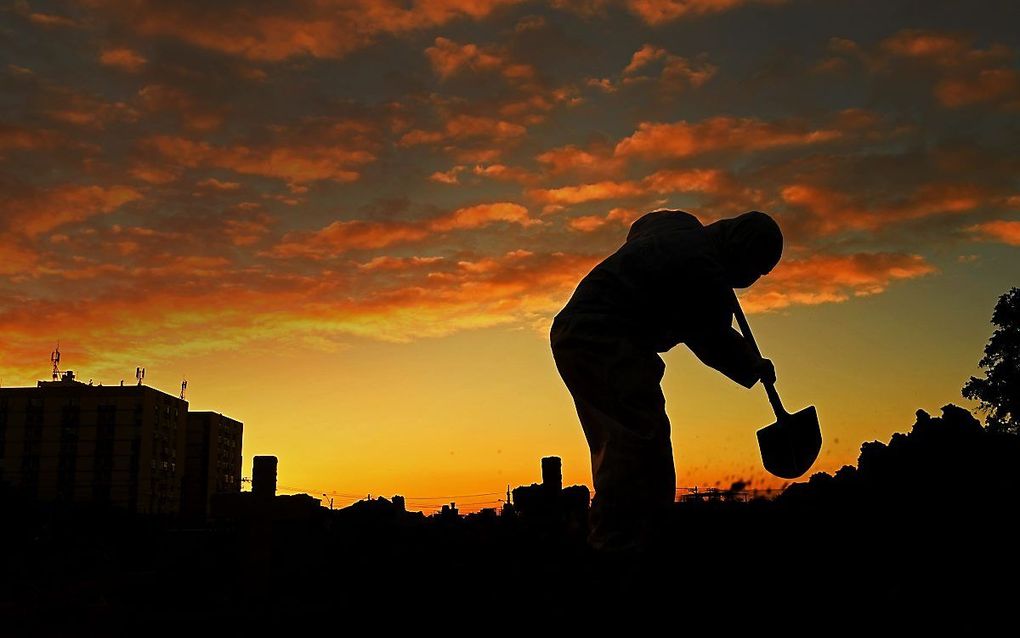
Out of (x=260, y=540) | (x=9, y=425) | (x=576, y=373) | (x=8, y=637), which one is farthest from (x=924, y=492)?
(x=9, y=425)

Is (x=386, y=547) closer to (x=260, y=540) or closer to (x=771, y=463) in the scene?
(x=260, y=540)

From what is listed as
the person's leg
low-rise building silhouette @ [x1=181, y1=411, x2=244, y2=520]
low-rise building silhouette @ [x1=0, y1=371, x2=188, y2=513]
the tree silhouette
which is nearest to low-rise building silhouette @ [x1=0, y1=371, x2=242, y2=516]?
low-rise building silhouette @ [x1=0, y1=371, x2=188, y2=513]

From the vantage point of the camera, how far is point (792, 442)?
541 cm

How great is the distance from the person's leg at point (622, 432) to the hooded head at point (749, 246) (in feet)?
2.39

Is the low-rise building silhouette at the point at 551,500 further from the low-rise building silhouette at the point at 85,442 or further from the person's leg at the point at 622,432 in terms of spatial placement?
the low-rise building silhouette at the point at 85,442

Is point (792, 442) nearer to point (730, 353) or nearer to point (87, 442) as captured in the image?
point (730, 353)

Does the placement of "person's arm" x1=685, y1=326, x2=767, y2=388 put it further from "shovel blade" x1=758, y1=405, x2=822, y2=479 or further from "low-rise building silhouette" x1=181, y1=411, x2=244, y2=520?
"low-rise building silhouette" x1=181, y1=411, x2=244, y2=520

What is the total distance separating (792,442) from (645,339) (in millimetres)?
1051

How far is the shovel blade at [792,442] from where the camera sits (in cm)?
539

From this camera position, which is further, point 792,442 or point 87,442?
point 87,442

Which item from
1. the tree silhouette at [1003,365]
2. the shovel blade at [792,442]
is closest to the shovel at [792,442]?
the shovel blade at [792,442]

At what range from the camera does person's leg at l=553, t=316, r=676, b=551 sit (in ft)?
17.4

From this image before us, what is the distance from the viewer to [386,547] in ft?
29.2

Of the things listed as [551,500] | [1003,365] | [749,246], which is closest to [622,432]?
[749,246]
